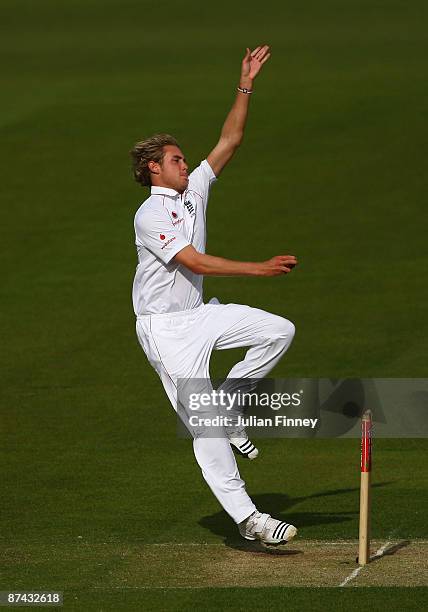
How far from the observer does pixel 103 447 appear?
13.9 meters

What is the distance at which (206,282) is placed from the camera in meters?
21.1

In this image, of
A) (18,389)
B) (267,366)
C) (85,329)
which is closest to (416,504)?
(267,366)

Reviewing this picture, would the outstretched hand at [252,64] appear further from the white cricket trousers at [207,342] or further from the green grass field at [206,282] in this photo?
the green grass field at [206,282]

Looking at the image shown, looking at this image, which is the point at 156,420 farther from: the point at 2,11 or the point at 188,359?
the point at 2,11

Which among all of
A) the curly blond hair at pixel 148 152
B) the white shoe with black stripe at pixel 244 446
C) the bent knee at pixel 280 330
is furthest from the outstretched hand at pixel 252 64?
the white shoe with black stripe at pixel 244 446

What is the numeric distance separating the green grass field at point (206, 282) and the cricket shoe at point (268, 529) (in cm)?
17

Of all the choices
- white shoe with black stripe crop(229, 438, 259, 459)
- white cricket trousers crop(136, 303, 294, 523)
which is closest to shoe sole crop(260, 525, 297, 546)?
white cricket trousers crop(136, 303, 294, 523)

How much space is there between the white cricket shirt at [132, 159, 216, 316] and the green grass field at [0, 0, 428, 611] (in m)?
1.79

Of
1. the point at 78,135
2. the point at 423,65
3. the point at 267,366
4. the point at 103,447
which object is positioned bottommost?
the point at 103,447

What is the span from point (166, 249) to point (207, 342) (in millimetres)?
749

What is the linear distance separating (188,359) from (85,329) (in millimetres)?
8713

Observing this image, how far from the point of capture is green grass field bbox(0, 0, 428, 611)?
392 inches

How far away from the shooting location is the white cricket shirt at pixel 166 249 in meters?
10.1

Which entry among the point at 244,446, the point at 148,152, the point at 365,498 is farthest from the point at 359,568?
the point at 148,152
